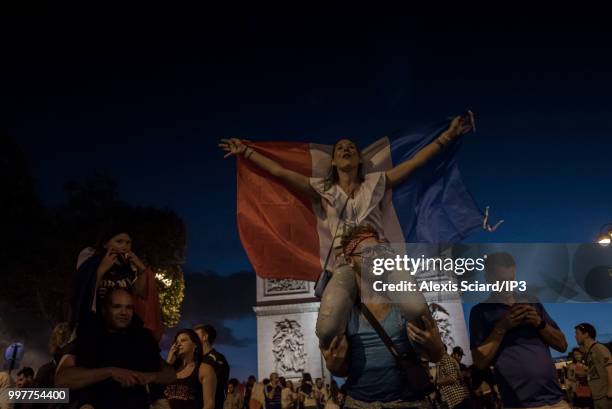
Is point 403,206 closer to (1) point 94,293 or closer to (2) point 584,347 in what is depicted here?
(1) point 94,293

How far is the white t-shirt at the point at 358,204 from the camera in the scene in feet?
19.1

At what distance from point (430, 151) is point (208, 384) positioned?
3548 mm

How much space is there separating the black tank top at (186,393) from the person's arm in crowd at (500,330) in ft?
10.6

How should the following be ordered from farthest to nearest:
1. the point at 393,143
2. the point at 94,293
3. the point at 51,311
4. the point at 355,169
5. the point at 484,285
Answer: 1. the point at 51,311
2. the point at 393,143
3. the point at 355,169
4. the point at 94,293
5. the point at 484,285

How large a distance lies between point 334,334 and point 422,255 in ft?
6.83

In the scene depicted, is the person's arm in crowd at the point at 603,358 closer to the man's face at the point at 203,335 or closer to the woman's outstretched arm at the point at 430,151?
the woman's outstretched arm at the point at 430,151

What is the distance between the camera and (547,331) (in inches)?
187

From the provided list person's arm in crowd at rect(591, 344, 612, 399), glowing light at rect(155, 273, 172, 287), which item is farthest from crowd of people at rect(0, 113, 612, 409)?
glowing light at rect(155, 273, 172, 287)

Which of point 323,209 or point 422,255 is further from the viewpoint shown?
point 323,209

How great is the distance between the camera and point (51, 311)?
89.6ft

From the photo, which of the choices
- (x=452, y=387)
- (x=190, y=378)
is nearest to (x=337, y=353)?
(x=190, y=378)

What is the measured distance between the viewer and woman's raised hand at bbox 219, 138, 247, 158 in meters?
6.60

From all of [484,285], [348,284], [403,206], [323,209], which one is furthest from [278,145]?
[348,284]

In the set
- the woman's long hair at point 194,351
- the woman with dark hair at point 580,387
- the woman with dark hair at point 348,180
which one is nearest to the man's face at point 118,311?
the woman with dark hair at point 348,180
